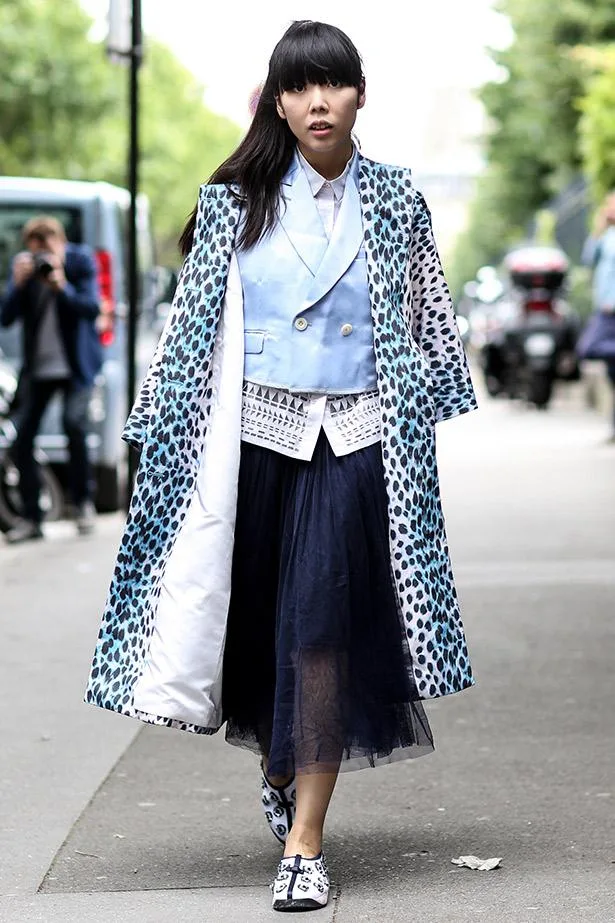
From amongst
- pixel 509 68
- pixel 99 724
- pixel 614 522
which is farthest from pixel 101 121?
pixel 99 724

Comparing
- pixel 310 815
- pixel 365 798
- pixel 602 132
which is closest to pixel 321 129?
pixel 310 815

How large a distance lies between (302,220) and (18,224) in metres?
9.66

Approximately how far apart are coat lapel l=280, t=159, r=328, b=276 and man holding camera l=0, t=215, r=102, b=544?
7.34m

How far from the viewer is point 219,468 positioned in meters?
4.26

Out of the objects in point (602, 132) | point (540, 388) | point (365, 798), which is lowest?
point (365, 798)

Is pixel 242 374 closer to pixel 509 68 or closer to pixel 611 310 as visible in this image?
pixel 611 310

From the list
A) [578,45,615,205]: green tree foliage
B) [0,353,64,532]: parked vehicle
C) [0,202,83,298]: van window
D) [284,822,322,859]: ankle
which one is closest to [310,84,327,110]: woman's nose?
[284,822,322,859]: ankle

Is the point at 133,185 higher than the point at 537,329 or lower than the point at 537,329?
higher

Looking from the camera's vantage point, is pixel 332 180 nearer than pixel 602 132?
Yes

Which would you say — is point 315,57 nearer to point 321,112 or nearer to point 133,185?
point 321,112

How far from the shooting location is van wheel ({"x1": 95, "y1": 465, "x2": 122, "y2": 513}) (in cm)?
1328

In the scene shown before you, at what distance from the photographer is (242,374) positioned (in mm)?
4281

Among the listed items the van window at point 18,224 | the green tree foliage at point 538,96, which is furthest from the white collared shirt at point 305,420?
the green tree foliage at point 538,96

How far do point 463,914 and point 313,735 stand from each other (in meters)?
0.47
